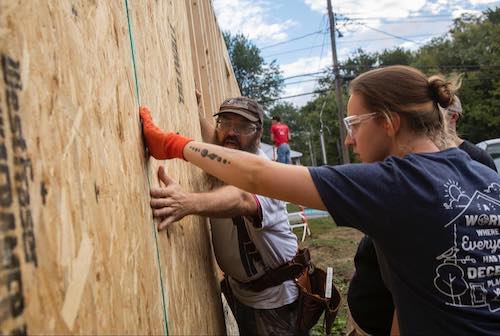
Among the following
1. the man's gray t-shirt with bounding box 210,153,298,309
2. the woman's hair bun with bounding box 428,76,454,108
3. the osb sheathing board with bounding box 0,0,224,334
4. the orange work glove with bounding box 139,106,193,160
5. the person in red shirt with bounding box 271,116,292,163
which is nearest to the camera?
the osb sheathing board with bounding box 0,0,224,334

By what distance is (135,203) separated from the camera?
60.3 inches

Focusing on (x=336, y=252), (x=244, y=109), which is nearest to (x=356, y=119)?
(x=244, y=109)

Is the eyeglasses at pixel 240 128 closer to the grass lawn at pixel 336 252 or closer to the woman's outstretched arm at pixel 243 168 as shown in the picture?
the woman's outstretched arm at pixel 243 168

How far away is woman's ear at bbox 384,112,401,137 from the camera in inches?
72.9

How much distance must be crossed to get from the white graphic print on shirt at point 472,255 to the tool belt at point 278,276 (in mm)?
1406

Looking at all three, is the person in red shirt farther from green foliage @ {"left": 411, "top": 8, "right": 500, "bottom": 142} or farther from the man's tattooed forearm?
green foliage @ {"left": 411, "top": 8, "right": 500, "bottom": 142}

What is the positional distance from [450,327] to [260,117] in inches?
70.6

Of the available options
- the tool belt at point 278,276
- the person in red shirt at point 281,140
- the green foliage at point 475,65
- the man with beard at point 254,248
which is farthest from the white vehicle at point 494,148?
the green foliage at point 475,65

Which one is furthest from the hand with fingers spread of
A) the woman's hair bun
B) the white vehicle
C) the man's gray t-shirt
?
the white vehicle

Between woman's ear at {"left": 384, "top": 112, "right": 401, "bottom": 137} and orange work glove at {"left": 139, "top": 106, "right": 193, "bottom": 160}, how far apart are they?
2.89 feet

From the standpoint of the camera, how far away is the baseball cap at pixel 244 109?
9.48 ft

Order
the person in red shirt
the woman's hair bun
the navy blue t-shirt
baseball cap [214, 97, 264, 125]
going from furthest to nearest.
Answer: the person in red shirt, baseball cap [214, 97, 264, 125], the woman's hair bun, the navy blue t-shirt

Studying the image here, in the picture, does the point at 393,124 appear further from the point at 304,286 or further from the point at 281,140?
the point at 281,140

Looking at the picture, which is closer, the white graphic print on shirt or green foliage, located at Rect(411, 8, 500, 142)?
the white graphic print on shirt
